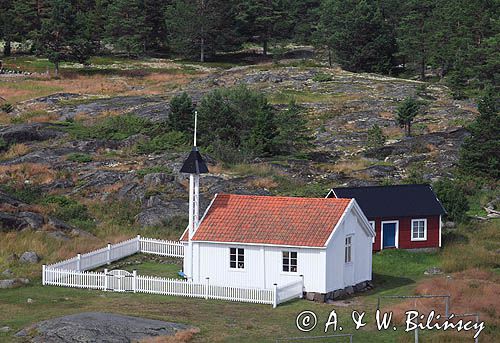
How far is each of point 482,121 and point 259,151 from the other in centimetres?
1364

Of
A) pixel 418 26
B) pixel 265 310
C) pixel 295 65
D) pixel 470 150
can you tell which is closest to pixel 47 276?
pixel 265 310

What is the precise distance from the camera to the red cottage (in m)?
45.5

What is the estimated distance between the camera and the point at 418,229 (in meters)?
46.0

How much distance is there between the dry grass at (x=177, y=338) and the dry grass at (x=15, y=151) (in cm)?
3596

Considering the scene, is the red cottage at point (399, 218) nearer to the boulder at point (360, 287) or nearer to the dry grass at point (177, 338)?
the boulder at point (360, 287)

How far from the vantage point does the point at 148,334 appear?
96.0 feet

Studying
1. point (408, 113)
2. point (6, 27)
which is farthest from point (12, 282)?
point (6, 27)

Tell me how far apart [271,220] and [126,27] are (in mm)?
76982

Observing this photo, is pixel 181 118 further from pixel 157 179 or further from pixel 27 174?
pixel 27 174

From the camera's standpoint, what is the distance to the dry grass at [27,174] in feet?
189

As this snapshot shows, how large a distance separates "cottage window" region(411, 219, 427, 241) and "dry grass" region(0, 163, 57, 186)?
22.1m

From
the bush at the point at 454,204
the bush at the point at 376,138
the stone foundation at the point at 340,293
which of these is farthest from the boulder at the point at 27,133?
the stone foundation at the point at 340,293

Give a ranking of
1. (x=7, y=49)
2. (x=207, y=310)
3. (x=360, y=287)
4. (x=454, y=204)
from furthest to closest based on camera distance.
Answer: (x=7, y=49), (x=454, y=204), (x=360, y=287), (x=207, y=310)

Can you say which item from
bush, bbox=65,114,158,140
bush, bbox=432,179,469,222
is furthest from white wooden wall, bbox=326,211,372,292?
bush, bbox=65,114,158,140
